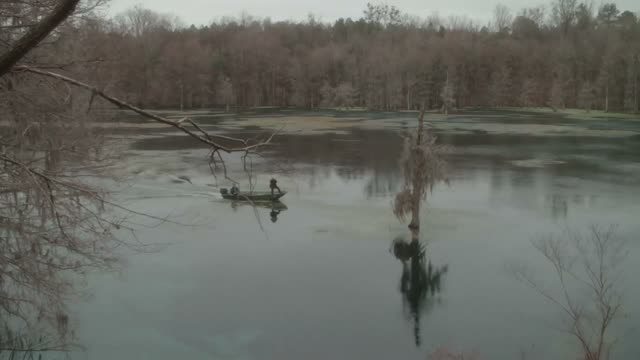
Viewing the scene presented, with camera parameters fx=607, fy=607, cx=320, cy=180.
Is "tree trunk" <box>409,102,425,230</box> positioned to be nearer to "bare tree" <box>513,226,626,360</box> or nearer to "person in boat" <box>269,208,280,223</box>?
"bare tree" <box>513,226,626,360</box>

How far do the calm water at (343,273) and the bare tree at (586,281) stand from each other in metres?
0.35

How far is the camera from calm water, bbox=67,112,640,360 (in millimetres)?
13258

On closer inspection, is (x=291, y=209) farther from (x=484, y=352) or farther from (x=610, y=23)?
(x=610, y=23)

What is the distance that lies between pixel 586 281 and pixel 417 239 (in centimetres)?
543

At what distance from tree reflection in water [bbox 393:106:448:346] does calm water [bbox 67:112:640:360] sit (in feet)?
0.58

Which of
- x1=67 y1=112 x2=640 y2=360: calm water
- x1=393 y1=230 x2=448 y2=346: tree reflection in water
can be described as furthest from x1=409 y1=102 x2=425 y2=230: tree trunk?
x1=393 y1=230 x2=448 y2=346: tree reflection in water

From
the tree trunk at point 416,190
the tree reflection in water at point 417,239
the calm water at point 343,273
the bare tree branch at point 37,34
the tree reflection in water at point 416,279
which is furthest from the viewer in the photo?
the tree trunk at point 416,190

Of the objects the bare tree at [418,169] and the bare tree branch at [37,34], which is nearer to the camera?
the bare tree branch at [37,34]

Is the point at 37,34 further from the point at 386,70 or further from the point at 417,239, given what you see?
the point at 386,70

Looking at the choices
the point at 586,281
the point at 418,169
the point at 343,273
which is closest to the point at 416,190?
the point at 418,169

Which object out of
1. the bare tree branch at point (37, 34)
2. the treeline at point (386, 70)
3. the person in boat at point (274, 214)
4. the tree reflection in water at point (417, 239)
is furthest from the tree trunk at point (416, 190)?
the treeline at point (386, 70)

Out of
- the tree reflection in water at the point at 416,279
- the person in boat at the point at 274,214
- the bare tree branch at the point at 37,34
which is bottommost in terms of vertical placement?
the tree reflection in water at the point at 416,279

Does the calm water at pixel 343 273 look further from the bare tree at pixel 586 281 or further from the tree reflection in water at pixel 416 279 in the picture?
the bare tree at pixel 586 281

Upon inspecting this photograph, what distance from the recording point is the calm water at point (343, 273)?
13258 mm
